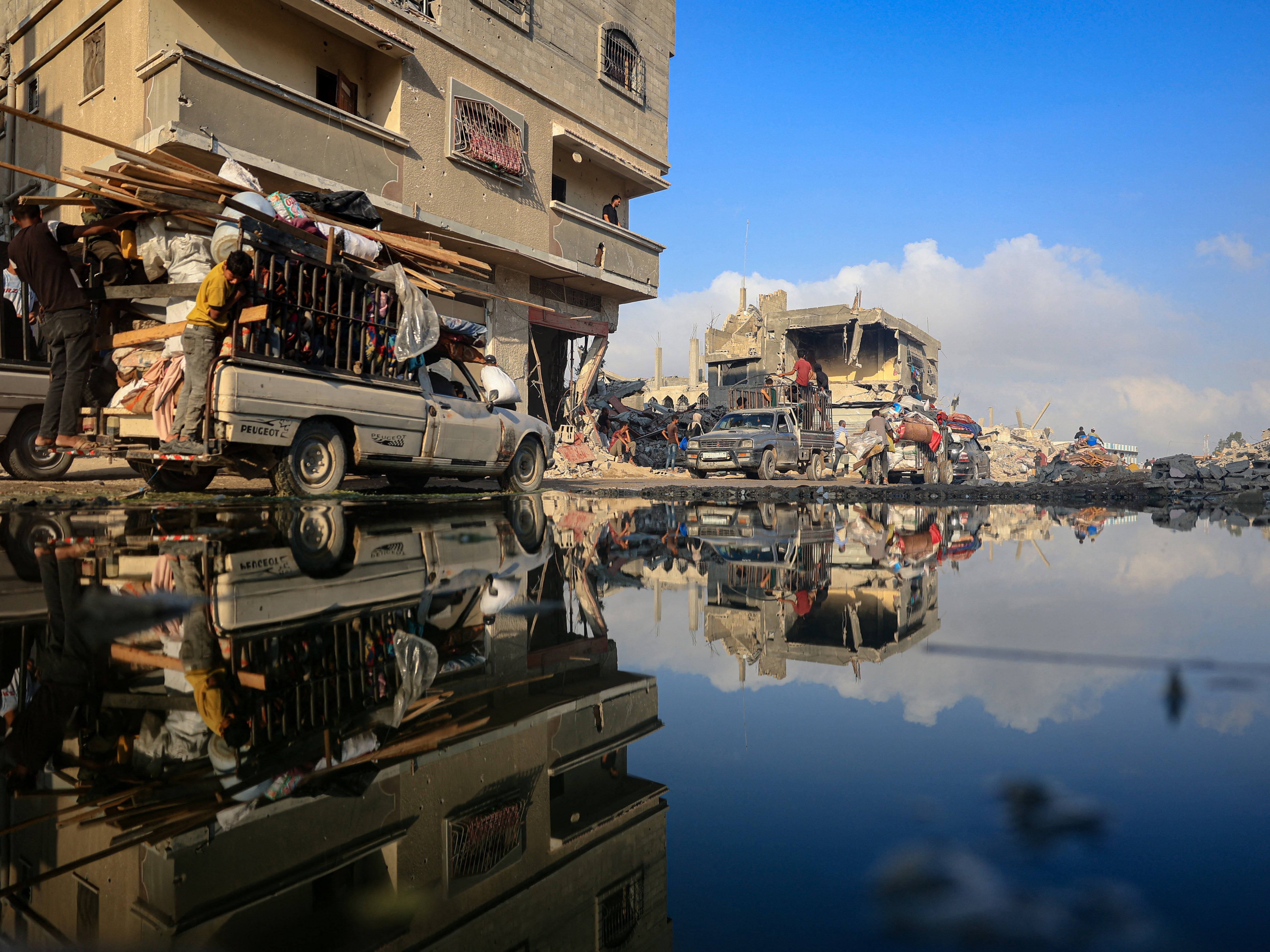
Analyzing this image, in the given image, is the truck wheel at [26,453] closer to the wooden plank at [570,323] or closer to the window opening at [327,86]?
the window opening at [327,86]

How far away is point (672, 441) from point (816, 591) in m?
26.6

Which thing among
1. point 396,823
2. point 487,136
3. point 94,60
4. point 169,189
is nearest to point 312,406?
point 169,189

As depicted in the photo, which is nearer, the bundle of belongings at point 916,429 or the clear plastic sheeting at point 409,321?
the clear plastic sheeting at point 409,321

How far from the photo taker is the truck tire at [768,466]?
2148 centimetres

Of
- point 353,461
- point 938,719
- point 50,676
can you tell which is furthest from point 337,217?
point 938,719

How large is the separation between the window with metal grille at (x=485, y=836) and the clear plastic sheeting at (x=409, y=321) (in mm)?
8248

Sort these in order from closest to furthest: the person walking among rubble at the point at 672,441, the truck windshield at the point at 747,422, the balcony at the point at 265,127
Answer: the balcony at the point at 265,127 → the truck windshield at the point at 747,422 → the person walking among rubble at the point at 672,441

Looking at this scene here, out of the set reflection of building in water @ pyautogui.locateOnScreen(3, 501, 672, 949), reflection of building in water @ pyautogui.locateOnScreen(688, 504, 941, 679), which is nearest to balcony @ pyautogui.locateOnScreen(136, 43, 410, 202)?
reflection of building in water @ pyautogui.locateOnScreen(688, 504, 941, 679)

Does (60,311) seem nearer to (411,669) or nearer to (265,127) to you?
(265,127)

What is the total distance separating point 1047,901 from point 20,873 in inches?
70.4

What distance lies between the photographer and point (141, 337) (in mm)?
8328

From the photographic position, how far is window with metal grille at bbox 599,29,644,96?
21.5 metres

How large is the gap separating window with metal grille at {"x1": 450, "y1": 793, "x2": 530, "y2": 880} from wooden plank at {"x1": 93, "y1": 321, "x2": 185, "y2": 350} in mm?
7016

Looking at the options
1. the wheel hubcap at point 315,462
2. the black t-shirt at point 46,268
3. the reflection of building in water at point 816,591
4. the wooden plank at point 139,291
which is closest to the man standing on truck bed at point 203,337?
the wooden plank at point 139,291
